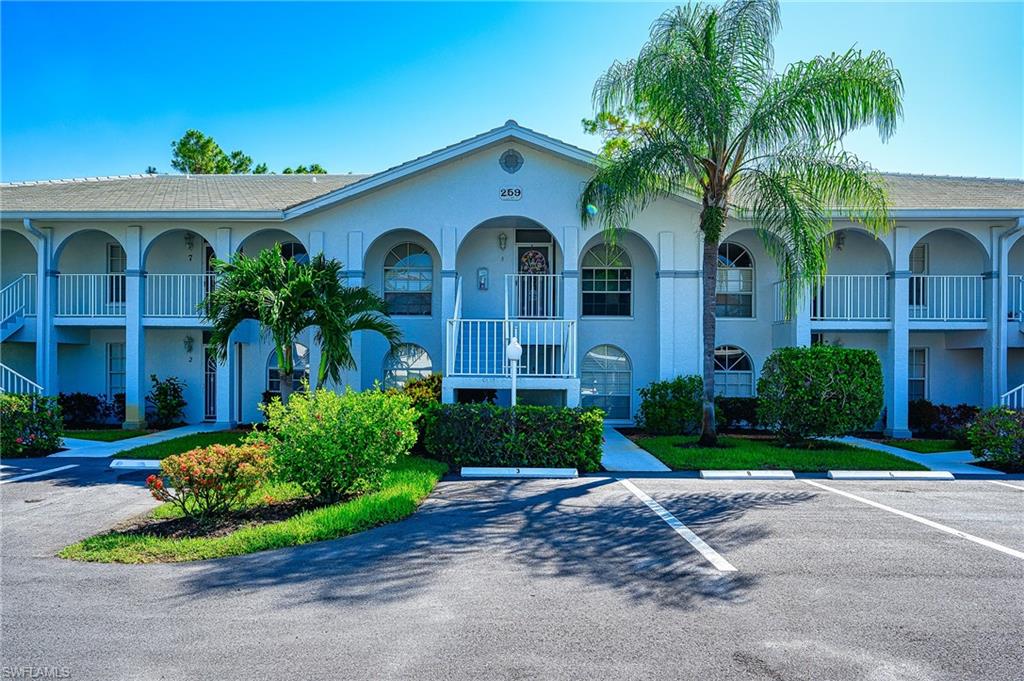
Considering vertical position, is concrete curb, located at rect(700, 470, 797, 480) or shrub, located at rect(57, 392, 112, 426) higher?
shrub, located at rect(57, 392, 112, 426)

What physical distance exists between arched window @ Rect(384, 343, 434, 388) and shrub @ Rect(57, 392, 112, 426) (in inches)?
297

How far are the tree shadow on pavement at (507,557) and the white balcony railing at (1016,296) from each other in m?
11.6

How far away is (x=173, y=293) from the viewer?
16.2m

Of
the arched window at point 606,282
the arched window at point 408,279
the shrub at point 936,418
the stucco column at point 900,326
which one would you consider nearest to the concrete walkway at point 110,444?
the arched window at point 408,279

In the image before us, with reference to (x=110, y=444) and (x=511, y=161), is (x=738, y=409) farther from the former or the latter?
(x=110, y=444)

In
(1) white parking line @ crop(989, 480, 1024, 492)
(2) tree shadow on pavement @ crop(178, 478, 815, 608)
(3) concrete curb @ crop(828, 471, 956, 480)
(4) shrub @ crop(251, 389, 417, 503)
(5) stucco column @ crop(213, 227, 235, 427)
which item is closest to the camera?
(2) tree shadow on pavement @ crop(178, 478, 815, 608)

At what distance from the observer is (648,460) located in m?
11.8

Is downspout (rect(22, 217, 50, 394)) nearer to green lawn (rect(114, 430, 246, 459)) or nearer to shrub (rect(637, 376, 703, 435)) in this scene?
green lawn (rect(114, 430, 246, 459))

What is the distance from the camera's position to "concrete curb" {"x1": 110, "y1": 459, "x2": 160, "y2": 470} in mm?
11125

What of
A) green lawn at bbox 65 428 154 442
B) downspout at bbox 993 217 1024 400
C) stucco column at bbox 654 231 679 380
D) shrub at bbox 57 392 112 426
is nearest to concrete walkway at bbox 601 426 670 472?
stucco column at bbox 654 231 679 380

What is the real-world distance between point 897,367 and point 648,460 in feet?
25.2

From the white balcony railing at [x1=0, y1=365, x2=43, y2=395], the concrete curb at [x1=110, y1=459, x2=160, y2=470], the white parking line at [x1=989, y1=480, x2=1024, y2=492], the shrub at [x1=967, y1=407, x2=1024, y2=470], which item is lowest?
the white parking line at [x1=989, y1=480, x2=1024, y2=492]

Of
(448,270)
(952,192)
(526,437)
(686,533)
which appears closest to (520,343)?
(526,437)

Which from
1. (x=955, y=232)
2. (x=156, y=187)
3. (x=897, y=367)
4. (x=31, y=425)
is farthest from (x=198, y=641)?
(x=955, y=232)
